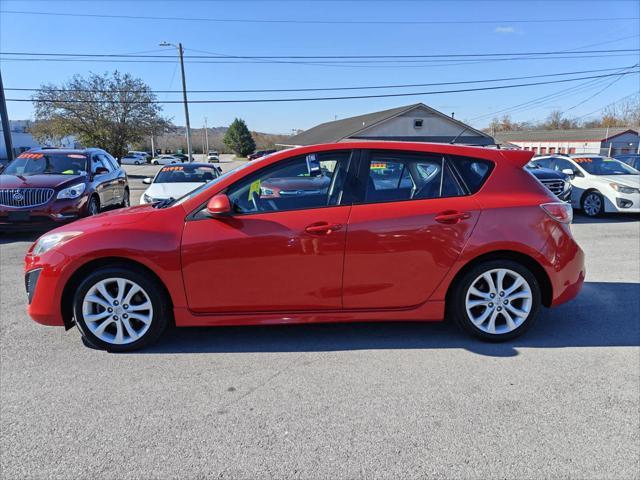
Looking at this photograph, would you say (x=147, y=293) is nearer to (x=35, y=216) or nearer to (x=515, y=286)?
(x=515, y=286)

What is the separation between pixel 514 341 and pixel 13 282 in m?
5.79

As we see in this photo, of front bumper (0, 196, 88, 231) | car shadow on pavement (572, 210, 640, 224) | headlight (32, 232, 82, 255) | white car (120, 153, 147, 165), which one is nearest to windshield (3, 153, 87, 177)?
front bumper (0, 196, 88, 231)

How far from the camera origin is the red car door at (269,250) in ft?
10.9

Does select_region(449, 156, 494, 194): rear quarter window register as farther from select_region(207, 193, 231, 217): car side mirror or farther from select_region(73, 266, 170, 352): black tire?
select_region(73, 266, 170, 352): black tire

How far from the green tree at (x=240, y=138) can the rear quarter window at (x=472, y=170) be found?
8455 centimetres

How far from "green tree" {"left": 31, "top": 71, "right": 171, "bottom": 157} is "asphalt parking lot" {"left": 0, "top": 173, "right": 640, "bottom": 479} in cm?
3786

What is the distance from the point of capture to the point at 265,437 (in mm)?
2479

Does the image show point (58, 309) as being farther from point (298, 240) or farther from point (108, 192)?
point (108, 192)

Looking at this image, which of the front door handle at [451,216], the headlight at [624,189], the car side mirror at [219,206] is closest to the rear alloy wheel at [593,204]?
the headlight at [624,189]

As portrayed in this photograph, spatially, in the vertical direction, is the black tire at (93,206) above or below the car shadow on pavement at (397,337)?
above

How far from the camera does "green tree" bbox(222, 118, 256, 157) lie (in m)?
84.9

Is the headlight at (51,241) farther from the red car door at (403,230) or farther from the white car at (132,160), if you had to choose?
the white car at (132,160)

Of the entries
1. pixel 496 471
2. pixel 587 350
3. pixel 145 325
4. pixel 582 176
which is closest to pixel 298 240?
pixel 145 325

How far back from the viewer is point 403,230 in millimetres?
3393
